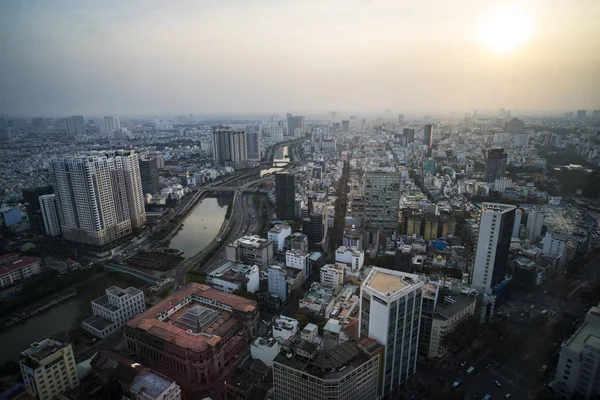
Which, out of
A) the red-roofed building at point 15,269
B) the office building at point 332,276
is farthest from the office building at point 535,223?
the red-roofed building at point 15,269

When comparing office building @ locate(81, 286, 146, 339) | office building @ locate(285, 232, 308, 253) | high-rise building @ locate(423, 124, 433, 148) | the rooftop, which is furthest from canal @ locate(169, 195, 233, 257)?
high-rise building @ locate(423, 124, 433, 148)

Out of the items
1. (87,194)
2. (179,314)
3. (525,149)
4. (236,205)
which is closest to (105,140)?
(236,205)

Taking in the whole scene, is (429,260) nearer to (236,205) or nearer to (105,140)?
(236,205)

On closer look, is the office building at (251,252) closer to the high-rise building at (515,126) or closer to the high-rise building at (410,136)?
the high-rise building at (515,126)

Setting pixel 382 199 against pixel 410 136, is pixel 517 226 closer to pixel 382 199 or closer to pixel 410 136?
pixel 382 199

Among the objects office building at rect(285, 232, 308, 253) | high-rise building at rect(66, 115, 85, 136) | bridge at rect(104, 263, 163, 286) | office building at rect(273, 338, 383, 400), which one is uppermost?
high-rise building at rect(66, 115, 85, 136)

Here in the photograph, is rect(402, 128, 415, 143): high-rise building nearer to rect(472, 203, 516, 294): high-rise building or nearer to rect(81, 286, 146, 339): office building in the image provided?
rect(472, 203, 516, 294): high-rise building
